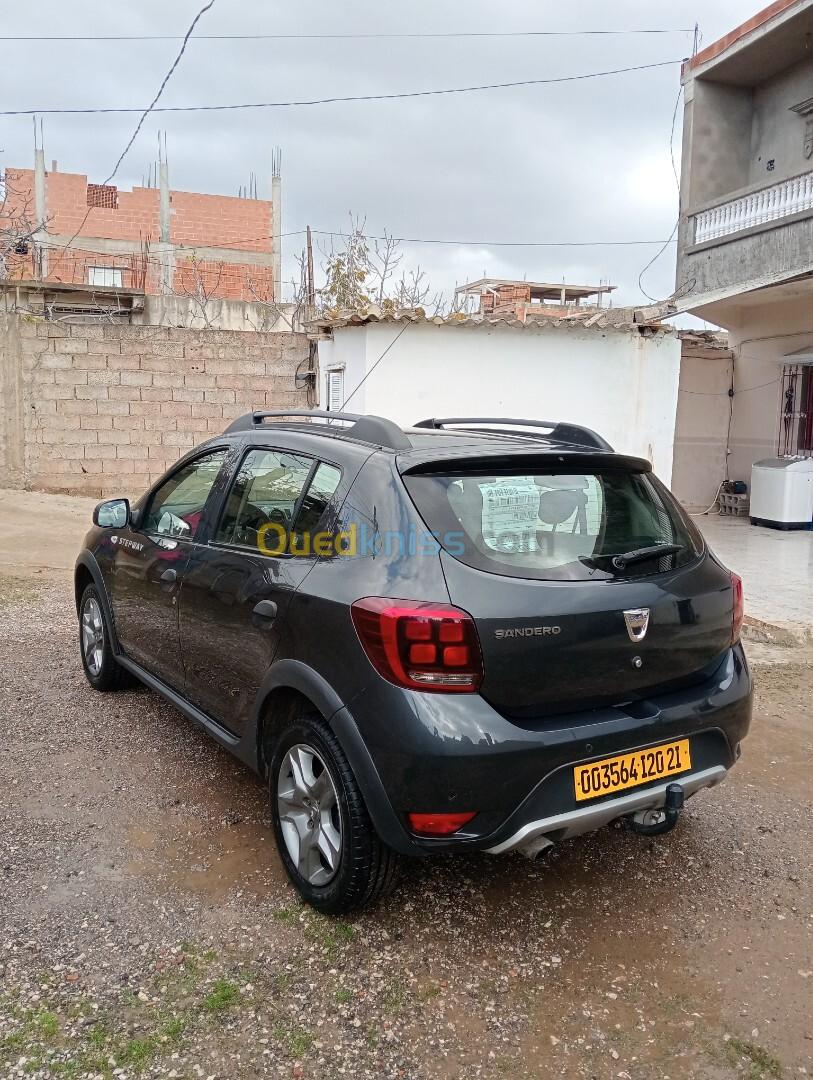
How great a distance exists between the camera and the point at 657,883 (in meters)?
3.01

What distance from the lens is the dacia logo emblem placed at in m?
2.58

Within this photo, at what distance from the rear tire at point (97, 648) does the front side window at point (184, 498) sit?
751 mm

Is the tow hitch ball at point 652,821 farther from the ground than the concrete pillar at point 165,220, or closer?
closer

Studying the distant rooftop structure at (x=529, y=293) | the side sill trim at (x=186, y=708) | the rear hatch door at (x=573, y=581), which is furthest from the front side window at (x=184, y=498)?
the distant rooftop structure at (x=529, y=293)

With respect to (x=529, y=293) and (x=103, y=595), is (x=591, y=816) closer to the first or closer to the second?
(x=103, y=595)

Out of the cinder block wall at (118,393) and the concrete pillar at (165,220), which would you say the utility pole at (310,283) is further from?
the concrete pillar at (165,220)

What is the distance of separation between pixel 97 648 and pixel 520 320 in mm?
6756

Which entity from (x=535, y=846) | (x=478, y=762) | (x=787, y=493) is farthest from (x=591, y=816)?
(x=787, y=493)

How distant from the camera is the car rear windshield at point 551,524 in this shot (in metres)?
2.55

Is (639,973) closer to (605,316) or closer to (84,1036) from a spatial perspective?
(84,1036)

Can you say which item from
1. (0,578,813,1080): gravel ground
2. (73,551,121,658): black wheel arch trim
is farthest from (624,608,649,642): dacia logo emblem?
(73,551,121,658): black wheel arch trim

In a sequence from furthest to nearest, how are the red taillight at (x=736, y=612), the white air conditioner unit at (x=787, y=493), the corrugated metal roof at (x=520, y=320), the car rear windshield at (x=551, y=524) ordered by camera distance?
the white air conditioner unit at (x=787, y=493) < the corrugated metal roof at (x=520, y=320) < the red taillight at (x=736, y=612) < the car rear windshield at (x=551, y=524)

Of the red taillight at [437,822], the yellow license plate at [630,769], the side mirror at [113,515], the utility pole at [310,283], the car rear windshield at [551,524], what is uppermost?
the utility pole at [310,283]

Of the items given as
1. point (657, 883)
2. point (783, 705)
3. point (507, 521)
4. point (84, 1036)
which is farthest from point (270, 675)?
point (783, 705)
